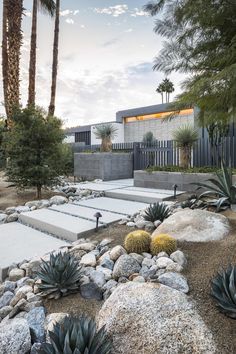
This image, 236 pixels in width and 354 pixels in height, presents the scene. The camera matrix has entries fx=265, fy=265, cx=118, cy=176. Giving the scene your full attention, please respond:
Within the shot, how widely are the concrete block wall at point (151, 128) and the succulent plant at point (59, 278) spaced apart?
47.6 feet

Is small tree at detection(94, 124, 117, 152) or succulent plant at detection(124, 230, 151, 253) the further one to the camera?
small tree at detection(94, 124, 117, 152)

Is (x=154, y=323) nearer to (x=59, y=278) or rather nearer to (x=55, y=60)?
(x=59, y=278)

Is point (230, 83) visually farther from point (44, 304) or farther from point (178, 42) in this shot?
point (44, 304)

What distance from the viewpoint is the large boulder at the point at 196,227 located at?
3307 millimetres

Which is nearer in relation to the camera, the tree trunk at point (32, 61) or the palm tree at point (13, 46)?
the palm tree at point (13, 46)

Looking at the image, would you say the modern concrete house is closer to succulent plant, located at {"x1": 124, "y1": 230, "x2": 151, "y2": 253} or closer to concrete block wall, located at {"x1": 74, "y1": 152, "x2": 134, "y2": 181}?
concrete block wall, located at {"x1": 74, "y1": 152, "x2": 134, "y2": 181}

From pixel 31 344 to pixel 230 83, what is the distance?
2.87 meters

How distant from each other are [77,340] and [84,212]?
12.3ft

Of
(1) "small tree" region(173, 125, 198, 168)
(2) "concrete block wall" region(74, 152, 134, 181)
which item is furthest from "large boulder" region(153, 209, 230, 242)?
(2) "concrete block wall" region(74, 152, 134, 181)

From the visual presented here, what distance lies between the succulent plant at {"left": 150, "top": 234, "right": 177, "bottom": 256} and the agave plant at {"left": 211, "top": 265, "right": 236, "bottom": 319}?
0.83 m

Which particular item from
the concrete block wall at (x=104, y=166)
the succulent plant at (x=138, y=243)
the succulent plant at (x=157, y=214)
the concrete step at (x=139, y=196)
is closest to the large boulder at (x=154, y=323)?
the succulent plant at (x=138, y=243)

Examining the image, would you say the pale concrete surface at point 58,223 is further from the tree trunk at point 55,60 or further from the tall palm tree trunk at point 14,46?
the tree trunk at point 55,60

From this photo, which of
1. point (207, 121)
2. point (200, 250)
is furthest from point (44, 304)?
point (207, 121)

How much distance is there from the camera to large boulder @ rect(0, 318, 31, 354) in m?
1.87
